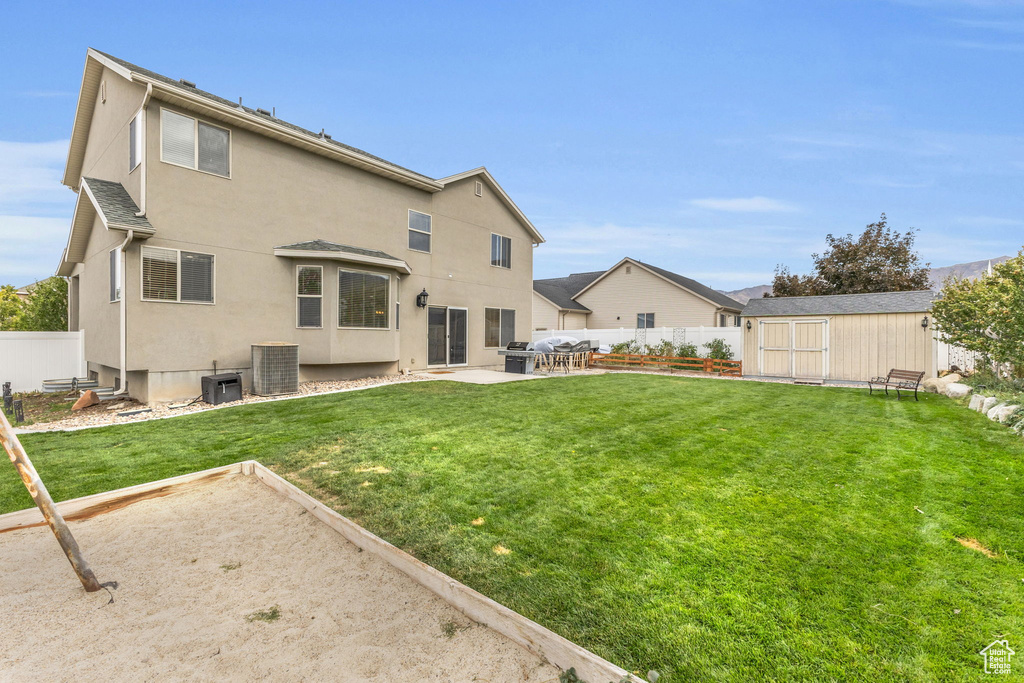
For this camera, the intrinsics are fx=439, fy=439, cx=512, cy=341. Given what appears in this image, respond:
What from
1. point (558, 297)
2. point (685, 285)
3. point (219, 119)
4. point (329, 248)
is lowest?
point (329, 248)

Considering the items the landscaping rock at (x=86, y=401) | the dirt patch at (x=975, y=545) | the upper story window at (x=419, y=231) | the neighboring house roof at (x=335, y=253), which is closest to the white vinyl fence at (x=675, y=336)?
the upper story window at (x=419, y=231)

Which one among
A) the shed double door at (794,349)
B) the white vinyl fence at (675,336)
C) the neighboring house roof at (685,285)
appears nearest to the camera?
the shed double door at (794,349)

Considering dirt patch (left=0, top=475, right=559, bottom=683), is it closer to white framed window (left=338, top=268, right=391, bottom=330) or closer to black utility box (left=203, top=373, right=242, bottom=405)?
black utility box (left=203, top=373, right=242, bottom=405)

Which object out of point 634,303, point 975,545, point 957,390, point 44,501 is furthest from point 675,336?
point 44,501

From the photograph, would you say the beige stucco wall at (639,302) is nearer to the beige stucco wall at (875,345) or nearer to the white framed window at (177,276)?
the beige stucco wall at (875,345)

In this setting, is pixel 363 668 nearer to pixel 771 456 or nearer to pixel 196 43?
pixel 771 456

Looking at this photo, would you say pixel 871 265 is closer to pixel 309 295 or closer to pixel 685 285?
pixel 685 285

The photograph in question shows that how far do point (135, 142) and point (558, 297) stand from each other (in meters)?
22.3

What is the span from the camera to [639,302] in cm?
2711

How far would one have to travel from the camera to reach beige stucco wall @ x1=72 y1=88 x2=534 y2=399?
349 inches

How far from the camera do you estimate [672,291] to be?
85.4 ft

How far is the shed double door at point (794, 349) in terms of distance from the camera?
14312 millimetres

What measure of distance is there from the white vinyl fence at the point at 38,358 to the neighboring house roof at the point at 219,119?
595 cm

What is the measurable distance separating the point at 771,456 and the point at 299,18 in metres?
17.7
